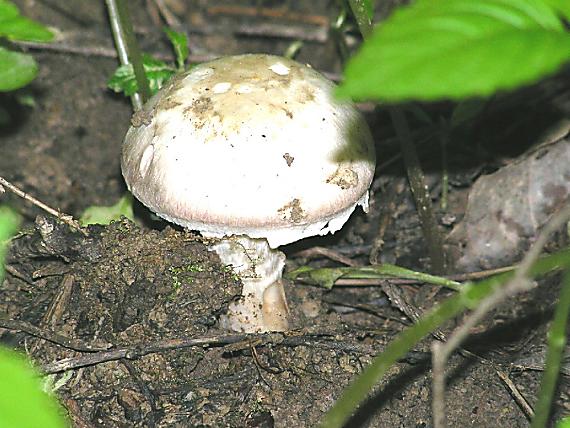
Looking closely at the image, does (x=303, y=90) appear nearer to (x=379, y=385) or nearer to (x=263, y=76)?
(x=263, y=76)

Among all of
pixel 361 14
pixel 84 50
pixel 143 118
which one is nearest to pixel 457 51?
pixel 361 14

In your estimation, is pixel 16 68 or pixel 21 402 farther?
pixel 16 68

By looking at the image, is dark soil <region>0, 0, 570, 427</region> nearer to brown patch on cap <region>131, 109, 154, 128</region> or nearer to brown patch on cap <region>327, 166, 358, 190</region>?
brown patch on cap <region>131, 109, 154, 128</region>

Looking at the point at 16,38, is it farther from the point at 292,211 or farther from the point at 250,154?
the point at 292,211

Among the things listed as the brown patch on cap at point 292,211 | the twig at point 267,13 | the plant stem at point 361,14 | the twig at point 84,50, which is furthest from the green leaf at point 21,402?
the twig at point 267,13

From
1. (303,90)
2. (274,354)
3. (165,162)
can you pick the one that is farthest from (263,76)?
(274,354)

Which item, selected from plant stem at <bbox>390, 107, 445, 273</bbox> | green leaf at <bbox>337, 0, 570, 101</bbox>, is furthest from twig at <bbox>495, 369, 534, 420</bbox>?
green leaf at <bbox>337, 0, 570, 101</bbox>
